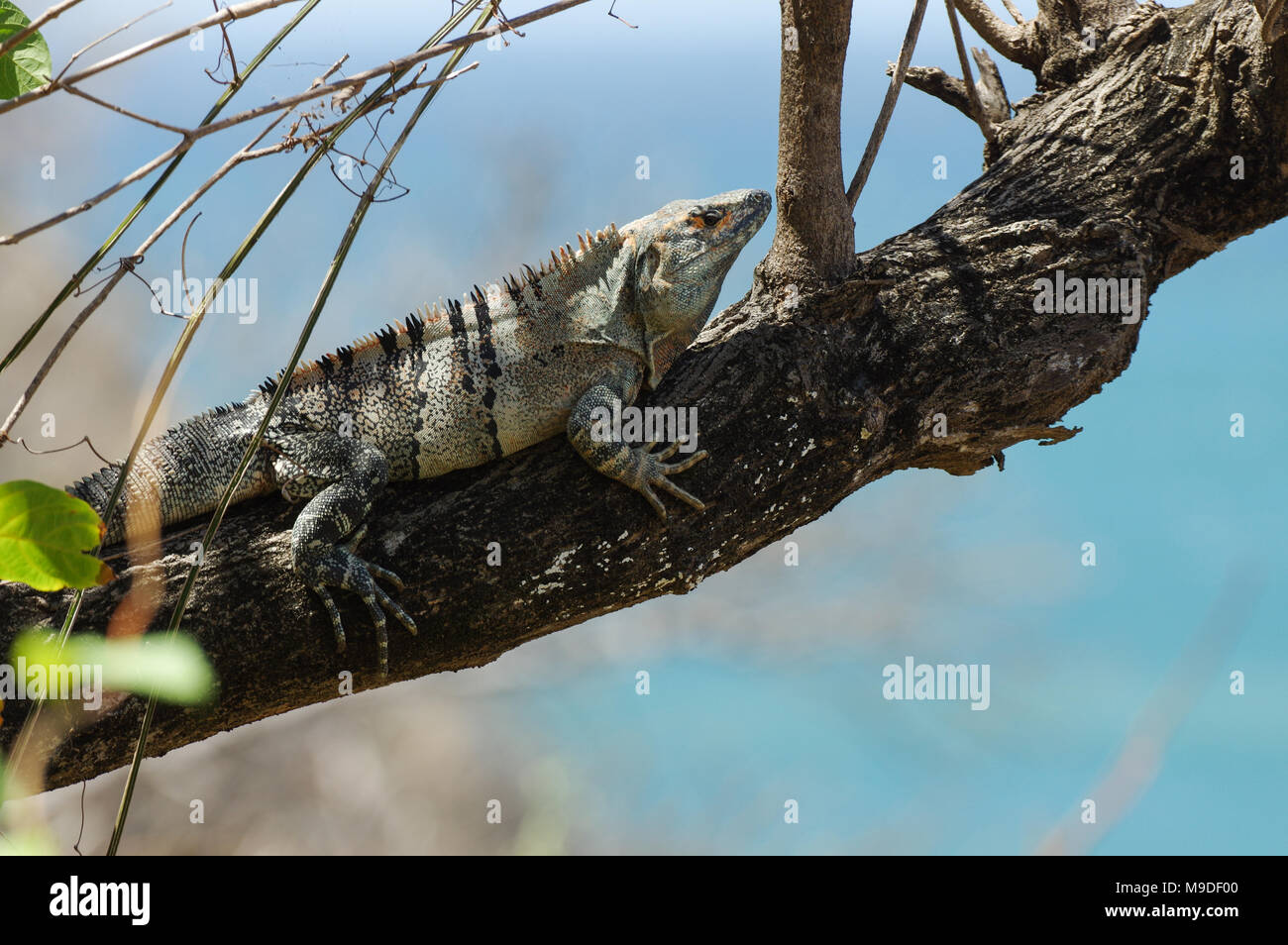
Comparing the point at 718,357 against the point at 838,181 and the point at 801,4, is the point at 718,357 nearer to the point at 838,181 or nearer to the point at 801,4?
the point at 838,181

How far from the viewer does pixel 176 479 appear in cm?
362

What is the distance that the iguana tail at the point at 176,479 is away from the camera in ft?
11.7

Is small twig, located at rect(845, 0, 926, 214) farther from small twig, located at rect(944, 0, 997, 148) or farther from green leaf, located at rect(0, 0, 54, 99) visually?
green leaf, located at rect(0, 0, 54, 99)

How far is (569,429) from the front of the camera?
3.68 metres

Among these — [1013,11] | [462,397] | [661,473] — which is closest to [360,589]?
[462,397]

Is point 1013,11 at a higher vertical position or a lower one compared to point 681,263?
higher

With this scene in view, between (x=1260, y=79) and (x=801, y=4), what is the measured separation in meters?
1.88

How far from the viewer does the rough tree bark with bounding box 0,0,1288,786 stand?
3.32 meters

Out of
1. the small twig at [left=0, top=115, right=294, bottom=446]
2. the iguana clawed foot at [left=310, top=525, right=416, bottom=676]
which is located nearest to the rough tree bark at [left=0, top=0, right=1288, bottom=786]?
the iguana clawed foot at [left=310, top=525, right=416, bottom=676]

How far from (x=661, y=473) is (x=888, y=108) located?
195cm

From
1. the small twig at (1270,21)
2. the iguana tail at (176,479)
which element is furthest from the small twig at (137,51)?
the small twig at (1270,21)

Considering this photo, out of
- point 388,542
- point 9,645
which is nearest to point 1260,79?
point 388,542

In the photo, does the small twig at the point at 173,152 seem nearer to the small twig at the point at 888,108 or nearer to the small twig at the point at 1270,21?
the small twig at the point at 888,108

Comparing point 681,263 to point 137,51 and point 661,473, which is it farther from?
point 137,51
